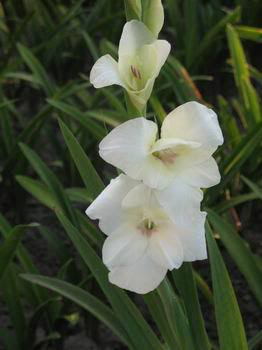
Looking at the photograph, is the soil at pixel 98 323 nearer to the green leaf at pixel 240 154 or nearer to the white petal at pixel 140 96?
the green leaf at pixel 240 154

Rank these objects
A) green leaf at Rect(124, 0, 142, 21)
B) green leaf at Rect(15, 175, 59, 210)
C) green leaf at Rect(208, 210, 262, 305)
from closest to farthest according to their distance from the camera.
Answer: green leaf at Rect(124, 0, 142, 21), green leaf at Rect(208, 210, 262, 305), green leaf at Rect(15, 175, 59, 210)

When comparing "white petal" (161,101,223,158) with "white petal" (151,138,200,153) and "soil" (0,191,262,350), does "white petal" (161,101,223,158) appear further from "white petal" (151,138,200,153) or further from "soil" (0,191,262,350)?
"soil" (0,191,262,350)

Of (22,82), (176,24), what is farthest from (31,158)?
(176,24)

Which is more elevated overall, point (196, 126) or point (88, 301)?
point (196, 126)

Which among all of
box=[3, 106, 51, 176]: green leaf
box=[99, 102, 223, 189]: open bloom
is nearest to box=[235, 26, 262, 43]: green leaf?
box=[3, 106, 51, 176]: green leaf

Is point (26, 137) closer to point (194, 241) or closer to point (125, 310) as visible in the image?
point (125, 310)

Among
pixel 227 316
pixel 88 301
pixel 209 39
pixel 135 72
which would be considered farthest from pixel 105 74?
pixel 209 39
